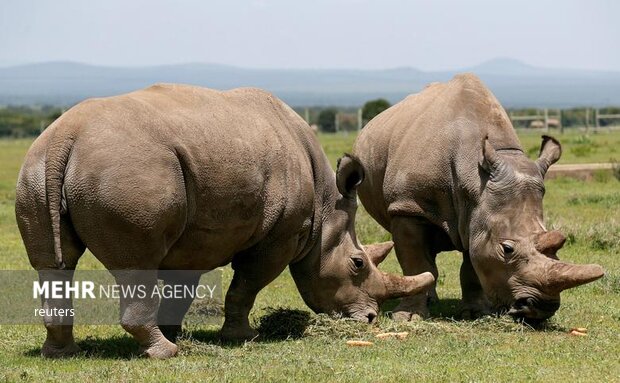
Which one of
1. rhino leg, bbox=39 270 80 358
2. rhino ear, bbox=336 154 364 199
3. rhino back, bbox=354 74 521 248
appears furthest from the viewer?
rhino back, bbox=354 74 521 248

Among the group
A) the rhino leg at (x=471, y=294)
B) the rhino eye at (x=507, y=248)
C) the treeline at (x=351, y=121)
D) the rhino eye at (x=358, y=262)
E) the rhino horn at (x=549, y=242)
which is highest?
the rhino horn at (x=549, y=242)

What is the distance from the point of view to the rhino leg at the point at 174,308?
10.9m

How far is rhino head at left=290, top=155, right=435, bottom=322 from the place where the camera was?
37.6 ft

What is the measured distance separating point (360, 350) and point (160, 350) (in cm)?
156

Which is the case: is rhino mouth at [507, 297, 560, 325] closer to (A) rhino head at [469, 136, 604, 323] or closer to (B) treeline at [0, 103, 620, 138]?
(A) rhino head at [469, 136, 604, 323]

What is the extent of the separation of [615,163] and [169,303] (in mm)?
17371

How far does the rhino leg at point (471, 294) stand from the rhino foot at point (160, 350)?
11.7 feet

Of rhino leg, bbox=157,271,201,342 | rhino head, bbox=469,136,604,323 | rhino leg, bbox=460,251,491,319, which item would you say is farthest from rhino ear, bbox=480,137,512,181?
rhino leg, bbox=157,271,201,342

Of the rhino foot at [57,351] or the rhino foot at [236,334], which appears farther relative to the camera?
the rhino foot at [236,334]

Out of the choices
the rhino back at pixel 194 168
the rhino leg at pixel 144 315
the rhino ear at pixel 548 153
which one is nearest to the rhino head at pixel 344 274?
the rhino back at pixel 194 168

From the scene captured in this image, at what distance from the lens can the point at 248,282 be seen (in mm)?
11078

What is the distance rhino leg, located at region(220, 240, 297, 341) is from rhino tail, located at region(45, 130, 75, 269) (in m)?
1.99

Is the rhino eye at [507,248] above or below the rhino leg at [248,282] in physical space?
above

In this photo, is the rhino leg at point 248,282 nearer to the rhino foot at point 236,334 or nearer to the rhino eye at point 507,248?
the rhino foot at point 236,334
